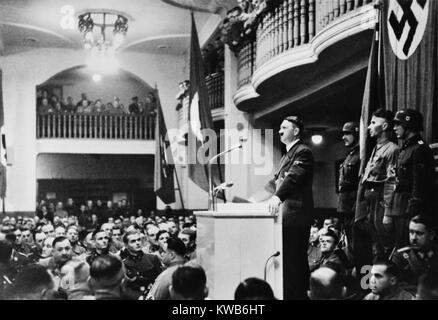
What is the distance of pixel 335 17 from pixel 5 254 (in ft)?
14.2

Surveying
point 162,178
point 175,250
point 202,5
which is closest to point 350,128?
point 175,250

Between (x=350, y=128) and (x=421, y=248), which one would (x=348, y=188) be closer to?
(x=350, y=128)

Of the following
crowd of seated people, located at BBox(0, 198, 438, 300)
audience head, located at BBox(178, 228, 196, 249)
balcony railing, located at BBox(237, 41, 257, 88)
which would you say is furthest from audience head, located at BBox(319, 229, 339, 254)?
balcony railing, located at BBox(237, 41, 257, 88)

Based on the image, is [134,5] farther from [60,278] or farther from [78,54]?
[60,278]

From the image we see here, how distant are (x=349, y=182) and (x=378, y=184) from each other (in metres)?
1.23

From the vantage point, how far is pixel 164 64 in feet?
61.5

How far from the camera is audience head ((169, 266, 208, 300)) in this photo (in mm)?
3273

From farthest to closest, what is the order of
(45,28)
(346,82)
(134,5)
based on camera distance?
(45,28), (134,5), (346,82)

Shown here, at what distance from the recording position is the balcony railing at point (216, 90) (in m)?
12.7

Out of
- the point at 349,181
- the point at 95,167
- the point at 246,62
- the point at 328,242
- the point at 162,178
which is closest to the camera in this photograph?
the point at 328,242

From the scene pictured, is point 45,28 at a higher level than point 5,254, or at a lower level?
higher

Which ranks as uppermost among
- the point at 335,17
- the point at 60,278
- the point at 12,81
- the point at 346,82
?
the point at 12,81

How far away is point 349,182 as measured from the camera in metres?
6.00
